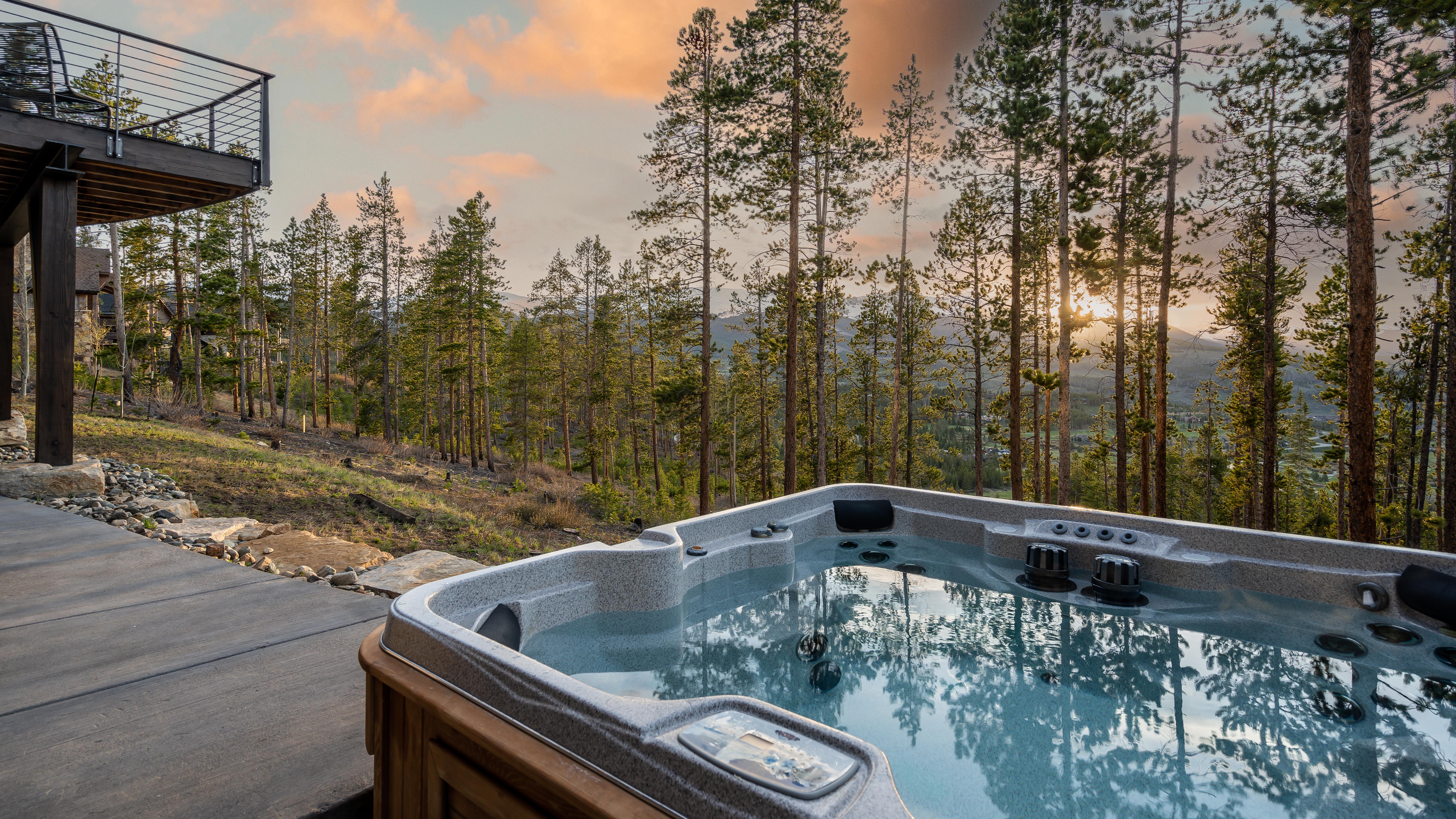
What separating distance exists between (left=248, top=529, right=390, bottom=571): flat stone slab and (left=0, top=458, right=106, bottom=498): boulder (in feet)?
7.51

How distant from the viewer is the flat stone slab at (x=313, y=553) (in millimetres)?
3791

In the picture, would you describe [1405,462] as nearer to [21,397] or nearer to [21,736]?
[21,736]

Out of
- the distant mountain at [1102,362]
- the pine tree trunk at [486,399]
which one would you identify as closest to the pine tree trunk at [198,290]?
the pine tree trunk at [486,399]

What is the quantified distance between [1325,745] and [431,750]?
297 cm

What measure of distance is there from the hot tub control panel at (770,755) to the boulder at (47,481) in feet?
22.1

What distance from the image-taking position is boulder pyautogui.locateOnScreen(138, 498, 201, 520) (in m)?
4.86

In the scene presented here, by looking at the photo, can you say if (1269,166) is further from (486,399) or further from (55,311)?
(486,399)

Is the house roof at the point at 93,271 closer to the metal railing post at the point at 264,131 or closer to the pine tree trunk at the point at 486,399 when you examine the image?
the pine tree trunk at the point at 486,399

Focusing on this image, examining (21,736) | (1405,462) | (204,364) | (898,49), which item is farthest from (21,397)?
(1405,462)

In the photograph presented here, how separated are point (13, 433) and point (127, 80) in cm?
395

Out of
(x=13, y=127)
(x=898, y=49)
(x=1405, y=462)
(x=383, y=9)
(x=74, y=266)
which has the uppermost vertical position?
(x=898, y=49)

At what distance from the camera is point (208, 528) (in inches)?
176

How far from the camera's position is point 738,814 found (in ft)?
3.15

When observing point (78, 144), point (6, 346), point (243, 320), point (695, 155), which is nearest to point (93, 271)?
point (243, 320)
